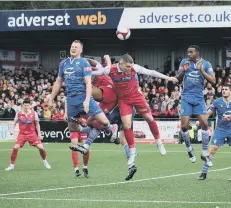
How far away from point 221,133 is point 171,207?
5278mm

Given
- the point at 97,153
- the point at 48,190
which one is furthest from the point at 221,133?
the point at 97,153

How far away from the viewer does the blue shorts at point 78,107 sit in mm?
15328

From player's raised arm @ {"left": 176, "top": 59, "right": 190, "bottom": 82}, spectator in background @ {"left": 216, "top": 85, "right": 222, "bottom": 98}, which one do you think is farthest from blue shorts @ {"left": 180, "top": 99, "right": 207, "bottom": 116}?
spectator in background @ {"left": 216, "top": 85, "right": 222, "bottom": 98}

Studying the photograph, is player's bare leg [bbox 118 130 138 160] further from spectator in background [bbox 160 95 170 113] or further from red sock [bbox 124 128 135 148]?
spectator in background [bbox 160 95 170 113]

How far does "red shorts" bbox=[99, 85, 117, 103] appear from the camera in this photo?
630 inches

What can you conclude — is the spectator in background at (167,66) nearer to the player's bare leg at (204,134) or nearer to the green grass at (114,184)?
the green grass at (114,184)

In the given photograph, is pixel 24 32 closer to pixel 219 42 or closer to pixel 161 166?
pixel 219 42

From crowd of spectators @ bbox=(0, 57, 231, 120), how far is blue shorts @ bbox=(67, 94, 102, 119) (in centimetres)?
1676

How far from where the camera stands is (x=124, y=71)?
1557 centimetres

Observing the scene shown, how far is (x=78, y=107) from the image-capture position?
50.5 feet

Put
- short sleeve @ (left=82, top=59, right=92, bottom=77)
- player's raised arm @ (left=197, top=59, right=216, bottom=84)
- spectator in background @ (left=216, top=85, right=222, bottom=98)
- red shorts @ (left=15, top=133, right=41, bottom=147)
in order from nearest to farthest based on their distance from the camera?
1. short sleeve @ (left=82, top=59, right=92, bottom=77)
2. player's raised arm @ (left=197, top=59, right=216, bottom=84)
3. red shorts @ (left=15, top=133, right=41, bottom=147)
4. spectator in background @ (left=216, top=85, right=222, bottom=98)

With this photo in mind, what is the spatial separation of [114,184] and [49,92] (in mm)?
23295

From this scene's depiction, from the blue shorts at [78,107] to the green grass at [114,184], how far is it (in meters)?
1.50

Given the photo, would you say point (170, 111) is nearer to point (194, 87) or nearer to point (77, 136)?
point (194, 87)
